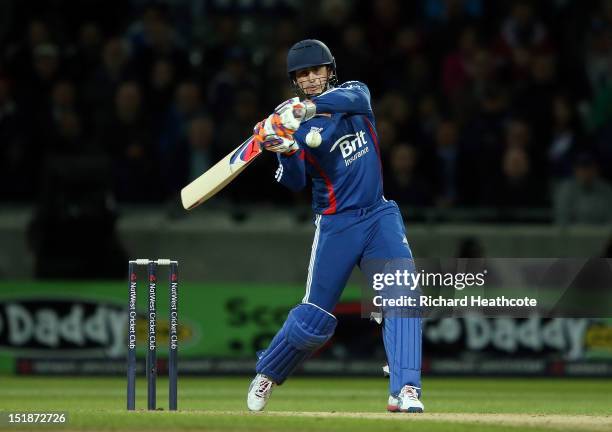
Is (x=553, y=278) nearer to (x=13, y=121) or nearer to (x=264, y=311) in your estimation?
(x=264, y=311)

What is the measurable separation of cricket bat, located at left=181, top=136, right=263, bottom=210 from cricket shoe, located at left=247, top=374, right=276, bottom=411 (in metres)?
1.26

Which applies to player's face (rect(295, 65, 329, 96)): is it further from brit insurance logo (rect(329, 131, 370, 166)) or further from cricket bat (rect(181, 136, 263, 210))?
cricket bat (rect(181, 136, 263, 210))

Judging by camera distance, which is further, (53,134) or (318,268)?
(53,134)

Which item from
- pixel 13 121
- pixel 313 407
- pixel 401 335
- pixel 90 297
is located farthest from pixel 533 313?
pixel 13 121

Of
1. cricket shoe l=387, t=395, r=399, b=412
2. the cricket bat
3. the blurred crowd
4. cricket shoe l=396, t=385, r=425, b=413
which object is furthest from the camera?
the blurred crowd

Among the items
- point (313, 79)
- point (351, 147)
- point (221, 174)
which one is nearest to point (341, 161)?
point (351, 147)

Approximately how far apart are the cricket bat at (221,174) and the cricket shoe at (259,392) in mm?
1265

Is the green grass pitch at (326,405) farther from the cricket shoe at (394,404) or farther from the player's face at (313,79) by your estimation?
the player's face at (313,79)

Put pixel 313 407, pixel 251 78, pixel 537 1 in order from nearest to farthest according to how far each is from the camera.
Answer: pixel 313 407, pixel 251 78, pixel 537 1

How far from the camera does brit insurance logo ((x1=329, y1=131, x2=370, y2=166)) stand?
884cm

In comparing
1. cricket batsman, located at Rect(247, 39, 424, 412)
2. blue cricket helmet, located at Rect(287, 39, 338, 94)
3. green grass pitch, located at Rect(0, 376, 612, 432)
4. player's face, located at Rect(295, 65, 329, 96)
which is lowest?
green grass pitch, located at Rect(0, 376, 612, 432)

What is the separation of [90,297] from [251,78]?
3.13 meters

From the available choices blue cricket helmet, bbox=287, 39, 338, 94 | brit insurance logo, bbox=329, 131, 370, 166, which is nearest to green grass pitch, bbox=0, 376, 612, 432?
brit insurance logo, bbox=329, 131, 370, 166

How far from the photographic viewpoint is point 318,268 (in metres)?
8.84
